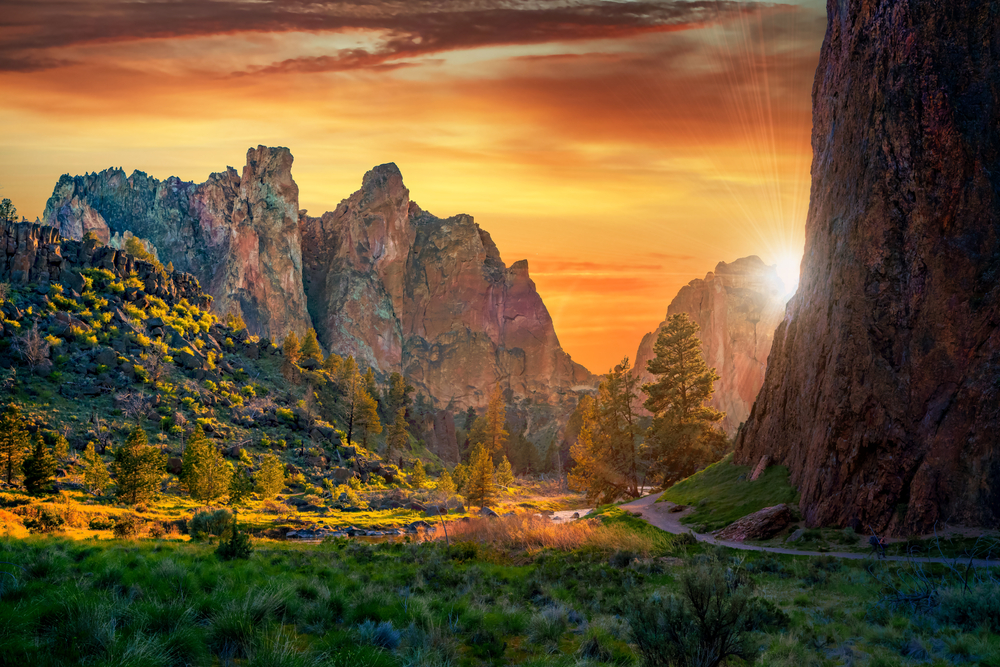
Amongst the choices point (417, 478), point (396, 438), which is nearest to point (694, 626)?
point (417, 478)

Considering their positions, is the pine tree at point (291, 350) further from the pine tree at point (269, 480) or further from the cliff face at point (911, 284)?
the cliff face at point (911, 284)

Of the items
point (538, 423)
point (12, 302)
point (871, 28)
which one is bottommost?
point (538, 423)

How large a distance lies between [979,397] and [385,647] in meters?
21.4

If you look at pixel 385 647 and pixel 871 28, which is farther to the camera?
pixel 871 28

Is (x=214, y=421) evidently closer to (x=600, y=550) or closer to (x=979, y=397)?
(x=600, y=550)

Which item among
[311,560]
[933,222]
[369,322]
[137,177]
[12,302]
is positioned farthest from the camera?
[369,322]

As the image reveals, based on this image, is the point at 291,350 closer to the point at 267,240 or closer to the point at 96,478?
the point at 96,478

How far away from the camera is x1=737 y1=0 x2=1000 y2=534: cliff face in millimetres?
21516

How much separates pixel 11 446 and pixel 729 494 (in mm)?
42187

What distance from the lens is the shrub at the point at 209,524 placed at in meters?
27.4

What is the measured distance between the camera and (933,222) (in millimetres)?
23109

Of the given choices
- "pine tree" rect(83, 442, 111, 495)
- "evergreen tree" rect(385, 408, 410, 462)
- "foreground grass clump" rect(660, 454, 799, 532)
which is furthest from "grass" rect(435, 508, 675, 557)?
"evergreen tree" rect(385, 408, 410, 462)

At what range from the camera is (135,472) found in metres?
40.4

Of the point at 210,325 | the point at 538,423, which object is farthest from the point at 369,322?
the point at 210,325
